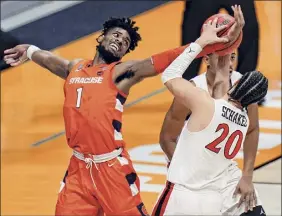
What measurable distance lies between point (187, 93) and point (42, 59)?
1.51m

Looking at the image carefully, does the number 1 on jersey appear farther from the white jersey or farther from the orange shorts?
the white jersey

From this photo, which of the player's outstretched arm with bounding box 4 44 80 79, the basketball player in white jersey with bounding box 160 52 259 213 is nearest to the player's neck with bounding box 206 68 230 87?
the basketball player in white jersey with bounding box 160 52 259 213

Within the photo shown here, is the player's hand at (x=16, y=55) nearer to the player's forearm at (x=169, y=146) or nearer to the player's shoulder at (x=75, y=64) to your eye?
the player's shoulder at (x=75, y=64)

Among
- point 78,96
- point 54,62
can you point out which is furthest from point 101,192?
point 54,62

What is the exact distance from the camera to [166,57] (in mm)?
5961

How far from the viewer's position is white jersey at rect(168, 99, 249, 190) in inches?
220

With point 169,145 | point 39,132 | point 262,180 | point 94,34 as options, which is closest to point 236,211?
point 169,145

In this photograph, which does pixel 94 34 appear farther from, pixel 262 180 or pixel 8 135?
pixel 262 180

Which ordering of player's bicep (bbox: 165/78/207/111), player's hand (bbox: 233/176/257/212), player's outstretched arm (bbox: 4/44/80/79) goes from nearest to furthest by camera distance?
player's bicep (bbox: 165/78/207/111)
player's hand (bbox: 233/176/257/212)
player's outstretched arm (bbox: 4/44/80/79)

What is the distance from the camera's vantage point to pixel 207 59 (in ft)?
20.5

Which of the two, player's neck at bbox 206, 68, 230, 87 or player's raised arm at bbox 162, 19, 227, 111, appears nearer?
player's raised arm at bbox 162, 19, 227, 111

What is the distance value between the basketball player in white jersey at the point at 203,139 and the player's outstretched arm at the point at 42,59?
1190mm

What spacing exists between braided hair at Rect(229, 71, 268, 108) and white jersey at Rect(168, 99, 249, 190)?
0.06 m

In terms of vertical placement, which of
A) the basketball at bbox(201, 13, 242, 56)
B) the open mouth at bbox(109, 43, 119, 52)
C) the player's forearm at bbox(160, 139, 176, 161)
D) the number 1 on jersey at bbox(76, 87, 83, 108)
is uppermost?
the basketball at bbox(201, 13, 242, 56)
